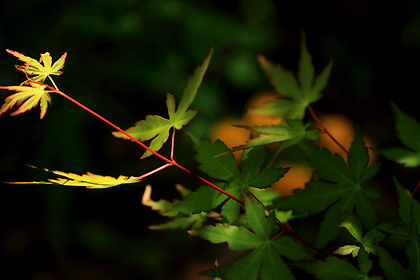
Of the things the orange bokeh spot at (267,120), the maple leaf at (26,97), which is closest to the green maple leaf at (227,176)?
the maple leaf at (26,97)

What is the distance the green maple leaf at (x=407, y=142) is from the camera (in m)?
0.74

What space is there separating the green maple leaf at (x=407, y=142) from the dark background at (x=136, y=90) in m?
1.51

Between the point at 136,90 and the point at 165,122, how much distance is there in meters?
1.84

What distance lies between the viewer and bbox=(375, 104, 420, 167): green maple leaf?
0.74 meters

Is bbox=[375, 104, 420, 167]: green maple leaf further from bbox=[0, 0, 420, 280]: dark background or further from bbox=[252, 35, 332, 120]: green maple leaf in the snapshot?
bbox=[0, 0, 420, 280]: dark background

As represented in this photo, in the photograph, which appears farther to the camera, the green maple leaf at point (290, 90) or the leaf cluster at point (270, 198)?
the green maple leaf at point (290, 90)

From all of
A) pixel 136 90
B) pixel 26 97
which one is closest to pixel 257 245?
pixel 26 97

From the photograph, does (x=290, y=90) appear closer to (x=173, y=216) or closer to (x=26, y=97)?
(x=173, y=216)

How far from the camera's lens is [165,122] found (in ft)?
2.05

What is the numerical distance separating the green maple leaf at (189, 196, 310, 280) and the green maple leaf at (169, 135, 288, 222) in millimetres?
38

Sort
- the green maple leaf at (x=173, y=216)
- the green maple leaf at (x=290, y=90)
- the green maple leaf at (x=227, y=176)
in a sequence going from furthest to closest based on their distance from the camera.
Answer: the green maple leaf at (x=290, y=90), the green maple leaf at (x=173, y=216), the green maple leaf at (x=227, y=176)

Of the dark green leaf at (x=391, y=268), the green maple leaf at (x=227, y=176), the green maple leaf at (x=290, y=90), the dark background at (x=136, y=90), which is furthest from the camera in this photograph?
the dark background at (x=136, y=90)

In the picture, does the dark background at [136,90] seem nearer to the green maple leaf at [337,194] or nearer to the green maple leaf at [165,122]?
the green maple leaf at [165,122]

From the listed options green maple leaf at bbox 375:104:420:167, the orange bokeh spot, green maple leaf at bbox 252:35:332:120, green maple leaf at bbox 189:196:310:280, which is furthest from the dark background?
green maple leaf at bbox 189:196:310:280
